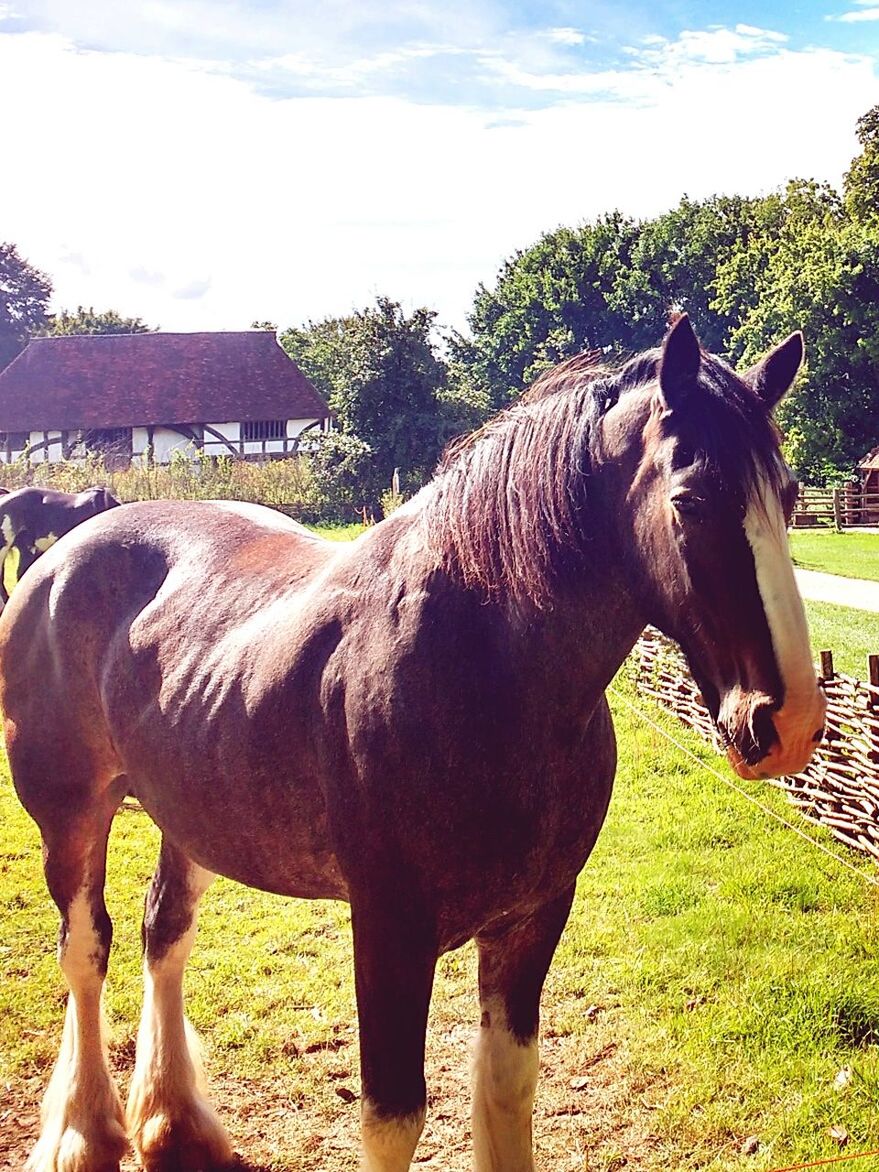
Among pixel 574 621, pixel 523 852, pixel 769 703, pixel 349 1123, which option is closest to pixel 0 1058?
pixel 349 1123

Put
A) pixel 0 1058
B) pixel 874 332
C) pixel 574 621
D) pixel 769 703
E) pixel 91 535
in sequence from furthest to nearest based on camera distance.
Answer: pixel 874 332, pixel 0 1058, pixel 91 535, pixel 574 621, pixel 769 703

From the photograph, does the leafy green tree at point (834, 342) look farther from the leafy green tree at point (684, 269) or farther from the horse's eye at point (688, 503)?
the horse's eye at point (688, 503)

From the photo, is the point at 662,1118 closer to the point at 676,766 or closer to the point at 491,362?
the point at 676,766

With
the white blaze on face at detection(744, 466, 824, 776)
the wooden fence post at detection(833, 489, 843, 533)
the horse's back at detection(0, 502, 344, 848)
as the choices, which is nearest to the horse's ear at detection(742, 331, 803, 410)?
the white blaze on face at detection(744, 466, 824, 776)

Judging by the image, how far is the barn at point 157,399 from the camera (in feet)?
104

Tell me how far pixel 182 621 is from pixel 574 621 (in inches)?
51.1

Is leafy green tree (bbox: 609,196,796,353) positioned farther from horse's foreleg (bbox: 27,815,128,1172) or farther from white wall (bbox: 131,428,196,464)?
horse's foreleg (bbox: 27,815,128,1172)

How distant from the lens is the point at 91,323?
6406cm

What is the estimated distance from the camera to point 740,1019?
13.2ft

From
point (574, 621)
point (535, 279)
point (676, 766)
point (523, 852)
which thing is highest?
point (535, 279)

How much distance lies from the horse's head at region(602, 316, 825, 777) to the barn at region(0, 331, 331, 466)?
29.8 meters

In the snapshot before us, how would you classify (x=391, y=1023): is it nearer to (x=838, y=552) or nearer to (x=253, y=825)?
(x=253, y=825)

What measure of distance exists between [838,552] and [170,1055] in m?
21.6

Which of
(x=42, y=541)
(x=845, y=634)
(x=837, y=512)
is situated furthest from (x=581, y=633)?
(x=837, y=512)
